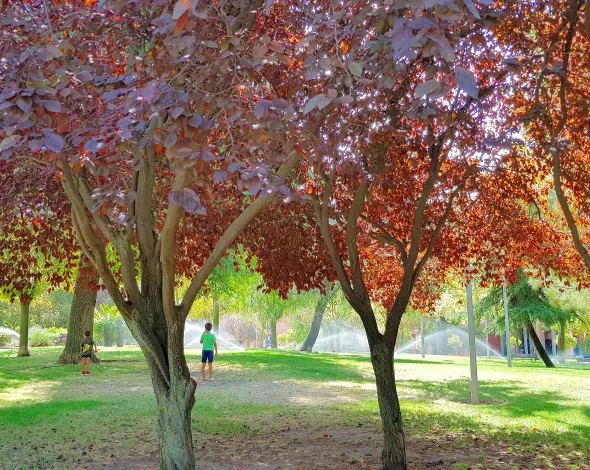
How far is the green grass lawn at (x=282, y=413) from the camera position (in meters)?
8.85

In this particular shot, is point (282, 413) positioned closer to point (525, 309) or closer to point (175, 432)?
point (175, 432)

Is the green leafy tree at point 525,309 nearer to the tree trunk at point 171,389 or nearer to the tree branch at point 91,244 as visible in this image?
the tree trunk at point 171,389

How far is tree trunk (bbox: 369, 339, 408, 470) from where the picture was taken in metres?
7.50

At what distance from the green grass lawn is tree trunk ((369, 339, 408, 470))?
0.60 metres

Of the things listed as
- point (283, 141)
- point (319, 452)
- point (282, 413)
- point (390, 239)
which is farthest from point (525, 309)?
point (283, 141)

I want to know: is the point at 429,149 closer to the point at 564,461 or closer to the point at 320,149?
the point at 320,149

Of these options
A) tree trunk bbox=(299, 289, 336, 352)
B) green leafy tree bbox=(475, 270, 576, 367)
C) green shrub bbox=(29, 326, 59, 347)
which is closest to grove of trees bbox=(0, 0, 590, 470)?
green leafy tree bbox=(475, 270, 576, 367)

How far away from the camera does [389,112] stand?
7.19m

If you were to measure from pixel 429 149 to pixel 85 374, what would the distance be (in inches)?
588

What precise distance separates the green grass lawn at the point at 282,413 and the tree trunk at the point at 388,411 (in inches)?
23.7

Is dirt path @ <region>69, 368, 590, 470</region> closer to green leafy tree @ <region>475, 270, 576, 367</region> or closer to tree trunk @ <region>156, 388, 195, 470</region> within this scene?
tree trunk @ <region>156, 388, 195, 470</region>

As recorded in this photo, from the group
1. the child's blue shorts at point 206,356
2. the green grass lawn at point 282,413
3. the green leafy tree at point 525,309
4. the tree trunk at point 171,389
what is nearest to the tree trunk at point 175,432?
the tree trunk at point 171,389

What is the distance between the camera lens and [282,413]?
40.9 feet

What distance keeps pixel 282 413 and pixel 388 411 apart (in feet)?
16.7
